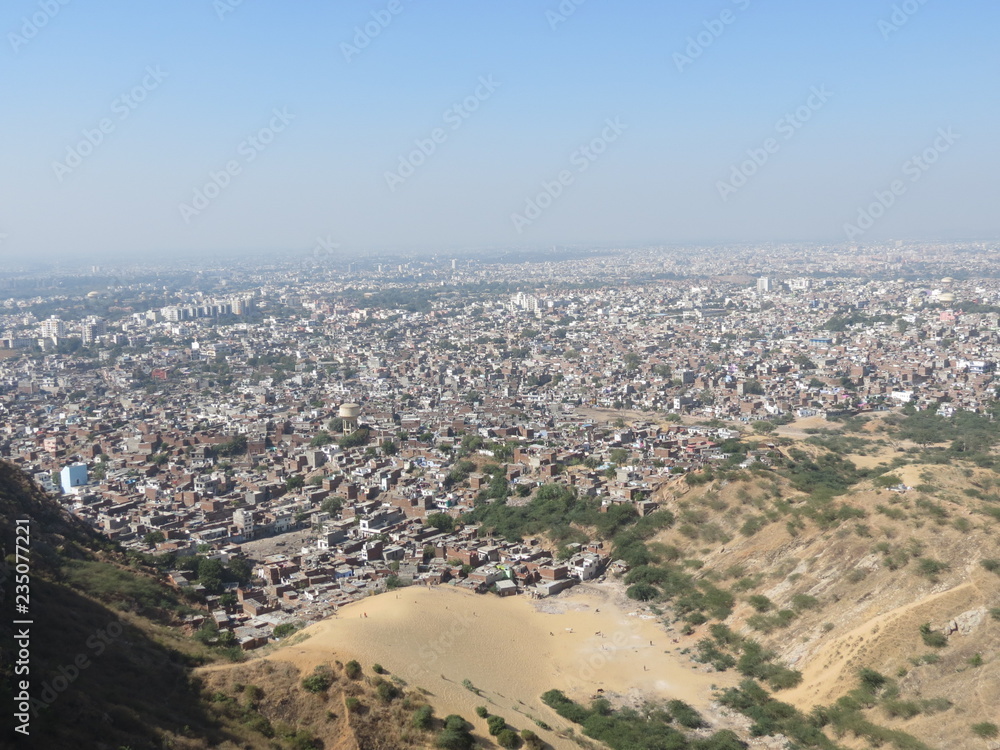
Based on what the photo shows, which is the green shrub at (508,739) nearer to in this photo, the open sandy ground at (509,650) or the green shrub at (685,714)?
the open sandy ground at (509,650)

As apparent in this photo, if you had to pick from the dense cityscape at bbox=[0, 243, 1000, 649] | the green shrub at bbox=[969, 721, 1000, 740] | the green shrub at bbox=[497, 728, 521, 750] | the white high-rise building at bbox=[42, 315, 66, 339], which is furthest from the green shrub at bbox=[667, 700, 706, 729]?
the white high-rise building at bbox=[42, 315, 66, 339]

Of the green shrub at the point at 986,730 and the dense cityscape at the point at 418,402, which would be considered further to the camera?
the dense cityscape at the point at 418,402

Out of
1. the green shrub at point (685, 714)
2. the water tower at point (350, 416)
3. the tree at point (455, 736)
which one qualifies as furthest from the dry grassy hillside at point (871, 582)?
the water tower at point (350, 416)

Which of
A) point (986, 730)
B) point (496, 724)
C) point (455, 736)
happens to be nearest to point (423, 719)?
point (455, 736)

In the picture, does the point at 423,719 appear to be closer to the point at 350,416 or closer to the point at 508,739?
the point at 508,739

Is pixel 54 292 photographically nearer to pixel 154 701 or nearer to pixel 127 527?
pixel 127 527

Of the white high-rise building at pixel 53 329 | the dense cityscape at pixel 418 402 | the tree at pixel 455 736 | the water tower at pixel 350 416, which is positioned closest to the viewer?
the tree at pixel 455 736

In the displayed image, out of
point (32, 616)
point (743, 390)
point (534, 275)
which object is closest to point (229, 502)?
point (32, 616)

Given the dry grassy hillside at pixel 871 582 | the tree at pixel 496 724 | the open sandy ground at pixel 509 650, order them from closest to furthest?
the tree at pixel 496 724 < the dry grassy hillside at pixel 871 582 < the open sandy ground at pixel 509 650
